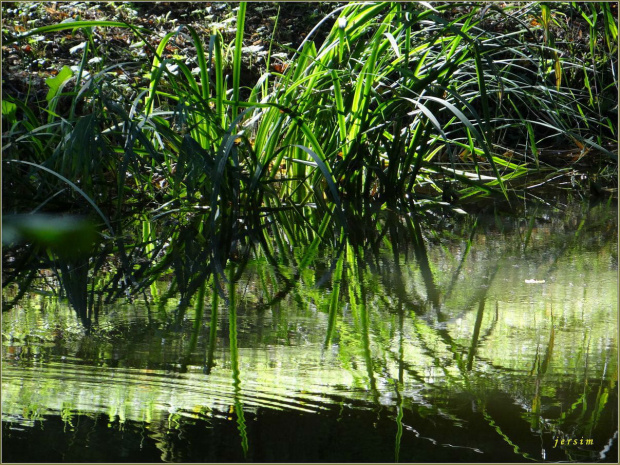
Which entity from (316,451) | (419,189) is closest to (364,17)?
(419,189)

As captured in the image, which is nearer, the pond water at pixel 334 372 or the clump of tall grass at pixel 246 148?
the pond water at pixel 334 372

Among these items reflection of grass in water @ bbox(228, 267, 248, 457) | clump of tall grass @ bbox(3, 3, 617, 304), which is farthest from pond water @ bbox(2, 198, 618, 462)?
clump of tall grass @ bbox(3, 3, 617, 304)

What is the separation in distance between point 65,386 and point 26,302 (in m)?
0.56

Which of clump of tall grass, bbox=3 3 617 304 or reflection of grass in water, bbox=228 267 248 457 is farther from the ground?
clump of tall grass, bbox=3 3 617 304

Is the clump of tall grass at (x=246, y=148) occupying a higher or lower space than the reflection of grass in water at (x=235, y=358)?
higher

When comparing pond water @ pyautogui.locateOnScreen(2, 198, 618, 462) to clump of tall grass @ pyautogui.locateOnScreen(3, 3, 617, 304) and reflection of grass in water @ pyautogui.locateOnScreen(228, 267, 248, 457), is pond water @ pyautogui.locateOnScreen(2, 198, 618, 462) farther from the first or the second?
clump of tall grass @ pyautogui.locateOnScreen(3, 3, 617, 304)

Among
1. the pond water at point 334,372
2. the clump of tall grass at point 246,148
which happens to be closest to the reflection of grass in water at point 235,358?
the pond water at point 334,372

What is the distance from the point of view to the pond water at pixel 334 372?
1.09 meters

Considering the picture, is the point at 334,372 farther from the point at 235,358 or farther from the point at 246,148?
the point at 246,148

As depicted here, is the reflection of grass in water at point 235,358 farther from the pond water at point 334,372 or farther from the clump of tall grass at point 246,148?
the clump of tall grass at point 246,148

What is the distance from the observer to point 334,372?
1.34 metres

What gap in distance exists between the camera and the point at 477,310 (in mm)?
1697

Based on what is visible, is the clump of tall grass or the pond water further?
the clump of tall grass

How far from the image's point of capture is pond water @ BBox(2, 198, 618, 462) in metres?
1.09
